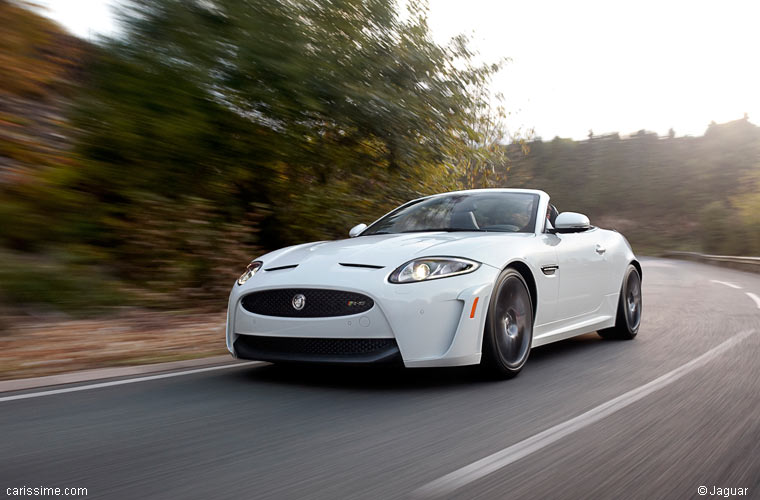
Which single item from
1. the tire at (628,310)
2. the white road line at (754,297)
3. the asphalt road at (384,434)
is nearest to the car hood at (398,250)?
the asphalt road at (384,434)

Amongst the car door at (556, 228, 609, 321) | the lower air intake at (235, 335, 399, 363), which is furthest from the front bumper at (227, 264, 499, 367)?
the car door at (556, 228, 609, 321)

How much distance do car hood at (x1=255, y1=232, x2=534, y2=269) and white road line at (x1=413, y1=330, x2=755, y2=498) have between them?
118 centimetres

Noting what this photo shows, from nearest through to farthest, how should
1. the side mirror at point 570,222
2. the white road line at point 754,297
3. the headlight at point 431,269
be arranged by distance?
the headlight at point 431,269, the side mirror at point 570,222, the white road line at point 754,297

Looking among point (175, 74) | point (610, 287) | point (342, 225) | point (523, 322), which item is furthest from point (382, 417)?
point (342, 225)

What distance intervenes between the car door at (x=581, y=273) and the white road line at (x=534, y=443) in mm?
972

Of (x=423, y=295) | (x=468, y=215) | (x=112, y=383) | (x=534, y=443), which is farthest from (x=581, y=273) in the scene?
(x=112, y=383)

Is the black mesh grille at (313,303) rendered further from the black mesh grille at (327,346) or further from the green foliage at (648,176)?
the green foliage at (648,176)

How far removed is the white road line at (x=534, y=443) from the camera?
2.74 metres

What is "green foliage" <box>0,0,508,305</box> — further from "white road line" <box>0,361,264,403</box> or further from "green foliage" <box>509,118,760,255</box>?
"green foliage" <box>509,118,760,255</box>

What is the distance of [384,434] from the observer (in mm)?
3477

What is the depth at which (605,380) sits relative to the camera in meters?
4.90

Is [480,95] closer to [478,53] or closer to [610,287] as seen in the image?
[478,53]

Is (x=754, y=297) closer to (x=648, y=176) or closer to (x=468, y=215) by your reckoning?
(x=468, y=215)

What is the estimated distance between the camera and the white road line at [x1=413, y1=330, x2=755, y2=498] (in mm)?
2745
